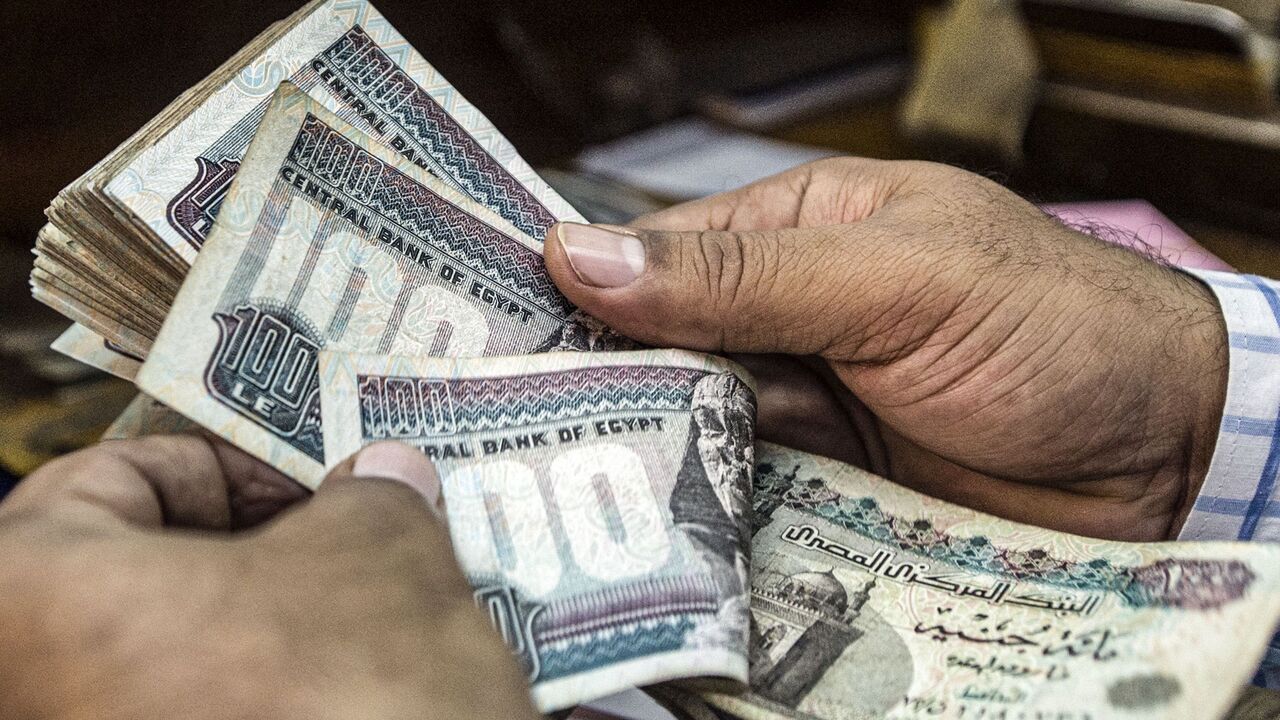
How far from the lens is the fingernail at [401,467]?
727 mm

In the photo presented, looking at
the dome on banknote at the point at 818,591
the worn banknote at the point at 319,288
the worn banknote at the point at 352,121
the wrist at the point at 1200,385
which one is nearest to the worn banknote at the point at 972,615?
the dome on banknote at the point at 818,591

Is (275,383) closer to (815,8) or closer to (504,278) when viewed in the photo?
(504,278)

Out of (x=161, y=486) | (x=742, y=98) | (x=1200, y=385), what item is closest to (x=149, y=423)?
(x=161, y=486)

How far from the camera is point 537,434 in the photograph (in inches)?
35.2

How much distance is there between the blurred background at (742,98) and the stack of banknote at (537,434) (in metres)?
0.62

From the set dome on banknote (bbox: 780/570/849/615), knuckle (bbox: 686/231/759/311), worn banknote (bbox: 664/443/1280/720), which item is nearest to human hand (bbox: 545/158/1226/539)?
knuckle (bbox: 686/231/759/311)

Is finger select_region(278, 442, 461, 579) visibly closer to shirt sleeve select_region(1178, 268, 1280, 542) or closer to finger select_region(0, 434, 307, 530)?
finger select_region(0, 434, 307, 530)

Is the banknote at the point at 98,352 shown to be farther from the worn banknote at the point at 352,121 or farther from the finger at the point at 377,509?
the finger at the point at 377,509

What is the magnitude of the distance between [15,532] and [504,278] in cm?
51

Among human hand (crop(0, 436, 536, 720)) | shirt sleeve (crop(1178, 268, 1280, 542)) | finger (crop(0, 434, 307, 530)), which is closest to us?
human hand (crop(0, 436, 536, 720))

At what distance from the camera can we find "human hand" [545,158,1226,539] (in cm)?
96

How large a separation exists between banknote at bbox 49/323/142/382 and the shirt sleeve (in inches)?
44.1

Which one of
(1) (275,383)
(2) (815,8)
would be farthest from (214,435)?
(2) (815,8)

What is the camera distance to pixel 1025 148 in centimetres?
228
